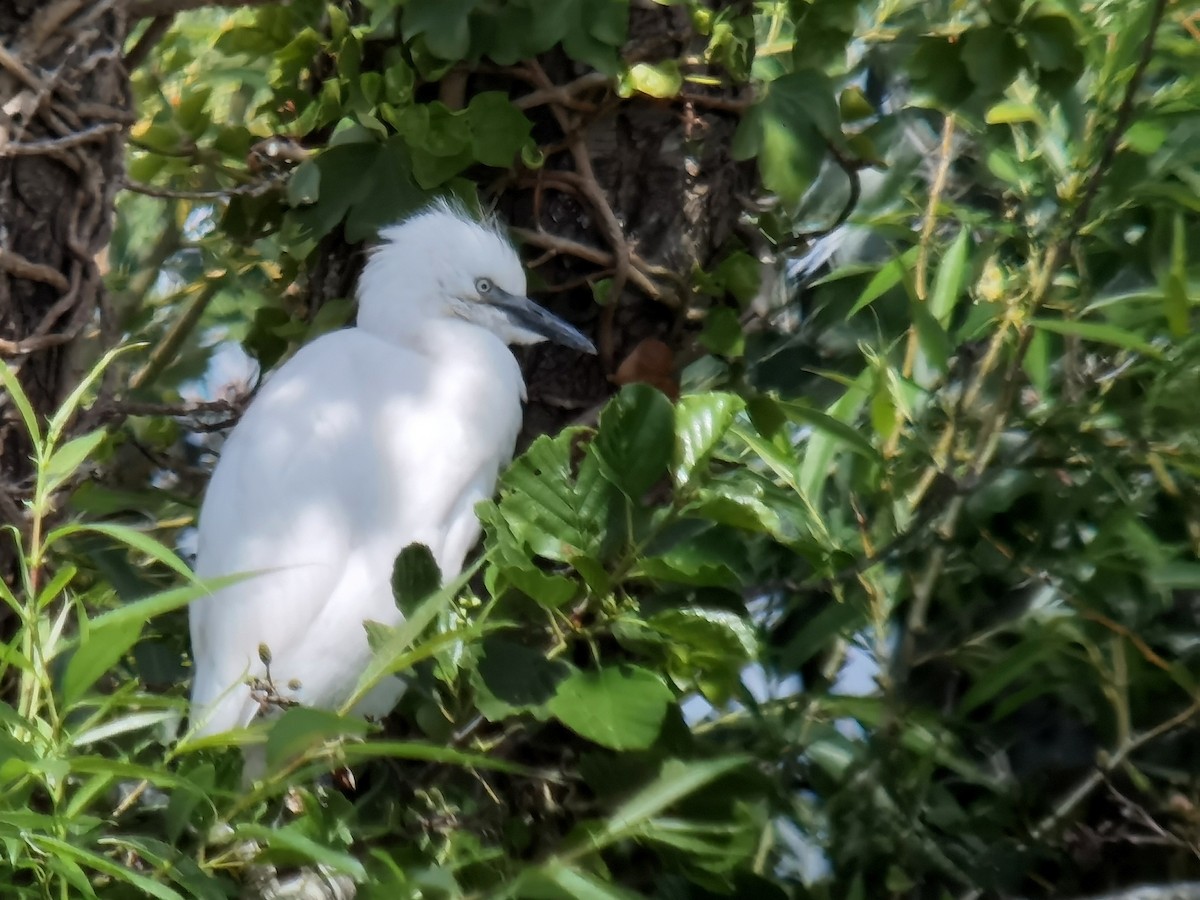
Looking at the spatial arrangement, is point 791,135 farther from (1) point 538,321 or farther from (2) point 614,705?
(2) point 614,705

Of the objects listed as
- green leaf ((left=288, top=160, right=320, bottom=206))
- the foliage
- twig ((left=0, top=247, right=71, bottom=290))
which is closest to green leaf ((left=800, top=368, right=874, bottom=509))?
the foliage

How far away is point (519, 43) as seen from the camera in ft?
4.75

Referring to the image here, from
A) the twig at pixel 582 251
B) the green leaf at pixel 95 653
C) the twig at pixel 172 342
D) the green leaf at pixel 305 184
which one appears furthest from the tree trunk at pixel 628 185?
the green leaf at pixel 95 653

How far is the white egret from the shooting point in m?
1.60

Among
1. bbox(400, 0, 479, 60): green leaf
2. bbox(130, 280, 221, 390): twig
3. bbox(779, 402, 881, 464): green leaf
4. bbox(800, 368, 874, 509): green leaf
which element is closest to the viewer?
bbox(779, 402, 881, 464): green leaf

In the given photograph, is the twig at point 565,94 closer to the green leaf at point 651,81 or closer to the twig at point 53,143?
the green leaf at point 651,81

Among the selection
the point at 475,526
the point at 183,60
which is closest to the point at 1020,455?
the point at 475,526

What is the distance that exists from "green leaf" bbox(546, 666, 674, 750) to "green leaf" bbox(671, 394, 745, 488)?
0.47 ft

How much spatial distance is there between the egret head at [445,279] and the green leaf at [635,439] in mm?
587

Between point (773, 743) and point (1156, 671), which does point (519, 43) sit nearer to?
point (773, 743)

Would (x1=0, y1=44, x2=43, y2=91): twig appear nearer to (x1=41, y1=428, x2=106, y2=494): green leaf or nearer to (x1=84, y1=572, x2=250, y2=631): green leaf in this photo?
(x1=41, y1=428, x2=106, y2=494): green leaf

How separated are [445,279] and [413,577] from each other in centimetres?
89

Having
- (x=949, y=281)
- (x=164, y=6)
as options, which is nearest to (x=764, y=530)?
(x=949, y=281)

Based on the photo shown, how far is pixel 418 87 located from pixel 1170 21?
75cm
